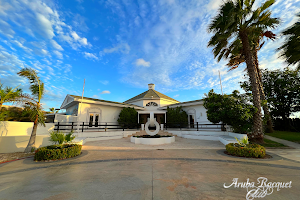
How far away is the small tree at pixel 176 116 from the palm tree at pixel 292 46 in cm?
1229

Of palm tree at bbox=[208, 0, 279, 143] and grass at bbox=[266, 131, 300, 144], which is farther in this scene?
grass at bbox=[266, 131, 300, 144]

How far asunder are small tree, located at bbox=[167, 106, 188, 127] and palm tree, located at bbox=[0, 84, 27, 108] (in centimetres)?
1632

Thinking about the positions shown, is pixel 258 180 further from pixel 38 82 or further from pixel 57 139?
pixel 38 82

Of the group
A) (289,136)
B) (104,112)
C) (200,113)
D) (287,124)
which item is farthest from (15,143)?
(287,124)

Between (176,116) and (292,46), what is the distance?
13.7m

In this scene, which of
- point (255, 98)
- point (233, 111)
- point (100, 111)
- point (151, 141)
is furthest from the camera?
point (100, 111)

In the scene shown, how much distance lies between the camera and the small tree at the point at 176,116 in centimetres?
1920

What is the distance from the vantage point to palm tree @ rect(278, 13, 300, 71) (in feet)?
32.7

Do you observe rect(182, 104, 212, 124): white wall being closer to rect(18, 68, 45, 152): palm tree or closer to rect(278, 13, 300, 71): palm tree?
rect(278, 13, 300, 71): palm tree

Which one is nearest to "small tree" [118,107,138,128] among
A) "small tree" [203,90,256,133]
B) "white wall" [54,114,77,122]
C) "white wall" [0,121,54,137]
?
"white wall" [54,114,77,122]

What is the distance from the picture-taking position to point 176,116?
1938 cm

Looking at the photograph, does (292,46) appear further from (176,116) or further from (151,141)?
(151,141)

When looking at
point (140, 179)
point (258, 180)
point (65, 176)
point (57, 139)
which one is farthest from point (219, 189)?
point (57, 139)

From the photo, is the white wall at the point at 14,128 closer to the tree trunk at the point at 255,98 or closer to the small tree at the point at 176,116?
the small tree at the point at 176,116
